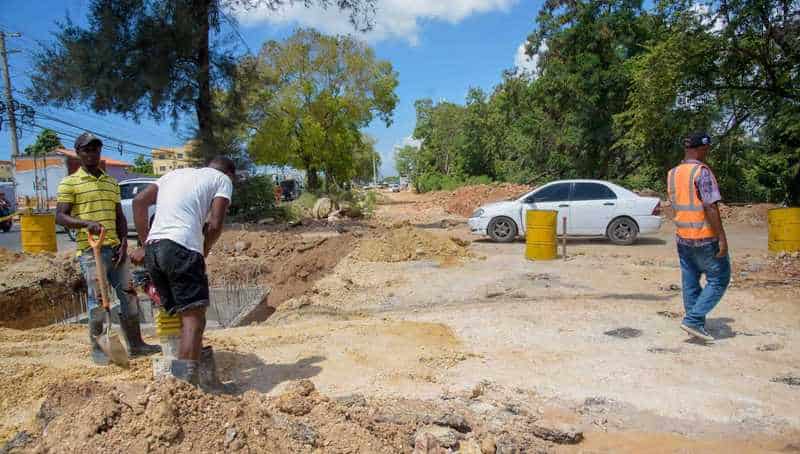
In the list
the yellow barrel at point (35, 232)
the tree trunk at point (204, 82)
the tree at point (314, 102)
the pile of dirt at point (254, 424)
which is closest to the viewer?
the pile of dirt at point (254, 424)

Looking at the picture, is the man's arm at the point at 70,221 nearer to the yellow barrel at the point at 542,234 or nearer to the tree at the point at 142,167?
the yellow barrel at the point at 542,234

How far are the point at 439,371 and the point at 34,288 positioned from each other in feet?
21.5

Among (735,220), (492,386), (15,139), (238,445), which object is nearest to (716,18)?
(735,220)

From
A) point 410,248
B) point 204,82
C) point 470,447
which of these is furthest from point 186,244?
point 204,82

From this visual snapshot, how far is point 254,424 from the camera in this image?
2904 mm

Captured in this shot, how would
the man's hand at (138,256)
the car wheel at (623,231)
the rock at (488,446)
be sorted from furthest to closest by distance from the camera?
the car wheel at (623,231) → the man's hand at (138,256) → the rock at (488,446)

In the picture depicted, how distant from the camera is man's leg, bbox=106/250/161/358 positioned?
4508 mm

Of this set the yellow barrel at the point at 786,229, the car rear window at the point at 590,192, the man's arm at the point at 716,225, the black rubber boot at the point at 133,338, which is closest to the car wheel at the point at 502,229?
the car rear window at the point at 590,192

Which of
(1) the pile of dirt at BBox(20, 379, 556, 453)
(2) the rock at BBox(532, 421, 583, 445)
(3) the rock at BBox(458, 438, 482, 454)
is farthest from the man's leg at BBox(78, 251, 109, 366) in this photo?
(2) the rock at BBox(532, 421, 583, 445)

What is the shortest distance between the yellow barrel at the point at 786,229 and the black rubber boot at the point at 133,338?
10.1m

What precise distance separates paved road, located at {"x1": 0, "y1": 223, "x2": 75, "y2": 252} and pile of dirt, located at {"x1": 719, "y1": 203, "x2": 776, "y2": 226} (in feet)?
64.7

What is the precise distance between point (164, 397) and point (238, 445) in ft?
1.61

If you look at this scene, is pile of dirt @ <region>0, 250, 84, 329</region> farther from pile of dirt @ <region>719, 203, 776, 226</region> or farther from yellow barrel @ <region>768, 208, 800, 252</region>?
pile of dirt @ <region>719, 203, 776, 226</region>

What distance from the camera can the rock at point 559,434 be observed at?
3.22 meters
